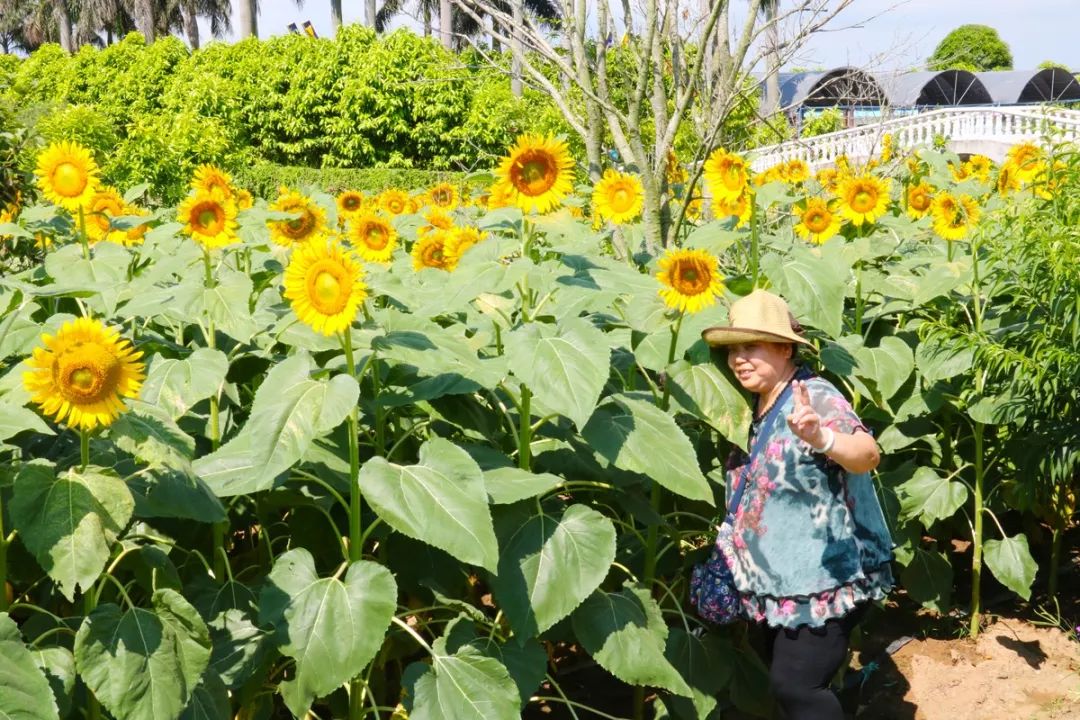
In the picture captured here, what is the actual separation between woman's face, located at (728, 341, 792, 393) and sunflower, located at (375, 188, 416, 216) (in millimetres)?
2554

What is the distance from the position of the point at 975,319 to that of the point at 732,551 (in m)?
1.54

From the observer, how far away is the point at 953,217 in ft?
12.7

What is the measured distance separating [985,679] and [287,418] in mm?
2598

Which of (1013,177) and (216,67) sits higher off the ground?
(216,67)

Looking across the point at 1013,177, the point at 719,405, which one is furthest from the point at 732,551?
the point at 1013,177

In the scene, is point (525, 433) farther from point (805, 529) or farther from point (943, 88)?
point (943, 88)

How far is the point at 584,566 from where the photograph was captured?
2355 mm

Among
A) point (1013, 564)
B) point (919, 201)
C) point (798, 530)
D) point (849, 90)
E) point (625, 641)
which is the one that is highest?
point (849, 90)

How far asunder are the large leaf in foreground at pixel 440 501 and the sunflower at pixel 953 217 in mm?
2337

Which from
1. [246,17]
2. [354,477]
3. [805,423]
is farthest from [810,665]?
[246,17]

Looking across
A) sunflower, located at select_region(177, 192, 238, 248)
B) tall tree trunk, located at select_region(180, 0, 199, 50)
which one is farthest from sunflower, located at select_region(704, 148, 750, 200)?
tall tree trunk, located at select_region(180, 0, 199, 50)

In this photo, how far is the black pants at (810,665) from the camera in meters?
2.70

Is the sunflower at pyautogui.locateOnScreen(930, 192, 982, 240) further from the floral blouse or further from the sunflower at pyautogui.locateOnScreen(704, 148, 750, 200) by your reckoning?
the floral blouse

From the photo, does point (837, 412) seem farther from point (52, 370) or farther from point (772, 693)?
point (52, 370)
